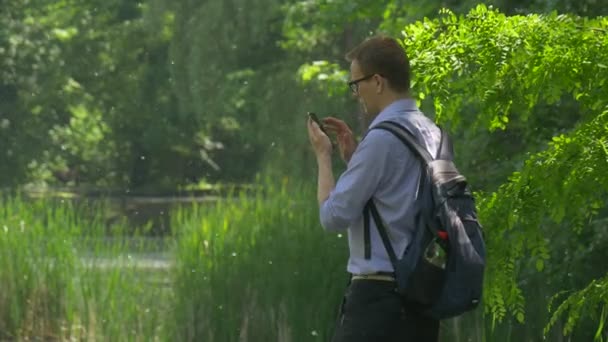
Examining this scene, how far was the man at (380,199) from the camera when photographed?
384 centimetres

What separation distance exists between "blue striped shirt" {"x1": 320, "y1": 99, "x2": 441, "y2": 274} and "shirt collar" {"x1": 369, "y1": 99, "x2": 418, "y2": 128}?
68 mm

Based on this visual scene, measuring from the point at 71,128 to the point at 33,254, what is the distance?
32914mm

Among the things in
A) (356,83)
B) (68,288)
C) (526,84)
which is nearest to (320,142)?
(356,83)

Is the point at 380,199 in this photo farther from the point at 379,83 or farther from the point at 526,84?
the point at 526,84

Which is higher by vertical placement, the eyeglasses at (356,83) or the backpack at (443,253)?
the eyeglasses at (356,83)

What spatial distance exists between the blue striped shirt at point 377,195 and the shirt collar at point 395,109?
7 centimetres

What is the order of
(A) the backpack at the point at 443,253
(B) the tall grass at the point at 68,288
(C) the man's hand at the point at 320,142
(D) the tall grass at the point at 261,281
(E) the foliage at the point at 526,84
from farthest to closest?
(B) the tall grass at the point at 68,288, (D) the tall grass at the point at 261,281, (E) the foliage at the point at 526,84, (C) the man's hand at the point at 320,142, (A) the backpack at the point at 443,253

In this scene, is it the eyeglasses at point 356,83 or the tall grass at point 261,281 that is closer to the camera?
the eyeglasses at point 356,83

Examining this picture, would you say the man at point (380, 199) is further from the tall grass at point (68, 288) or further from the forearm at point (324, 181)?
the tall grass at point (68, 288)

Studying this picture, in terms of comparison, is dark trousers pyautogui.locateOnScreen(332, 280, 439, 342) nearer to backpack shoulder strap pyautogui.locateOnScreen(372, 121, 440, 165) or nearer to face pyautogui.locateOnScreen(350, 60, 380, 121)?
backpack shoulder strap pyautogui.locateOnScreen(372, 121, 440, 165)

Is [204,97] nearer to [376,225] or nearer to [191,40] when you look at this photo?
[191,40]

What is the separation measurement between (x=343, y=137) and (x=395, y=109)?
240mm

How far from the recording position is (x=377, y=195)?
12.7ft

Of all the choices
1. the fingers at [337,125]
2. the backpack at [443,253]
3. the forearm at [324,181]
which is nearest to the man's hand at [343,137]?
the fingers at [337,125]
